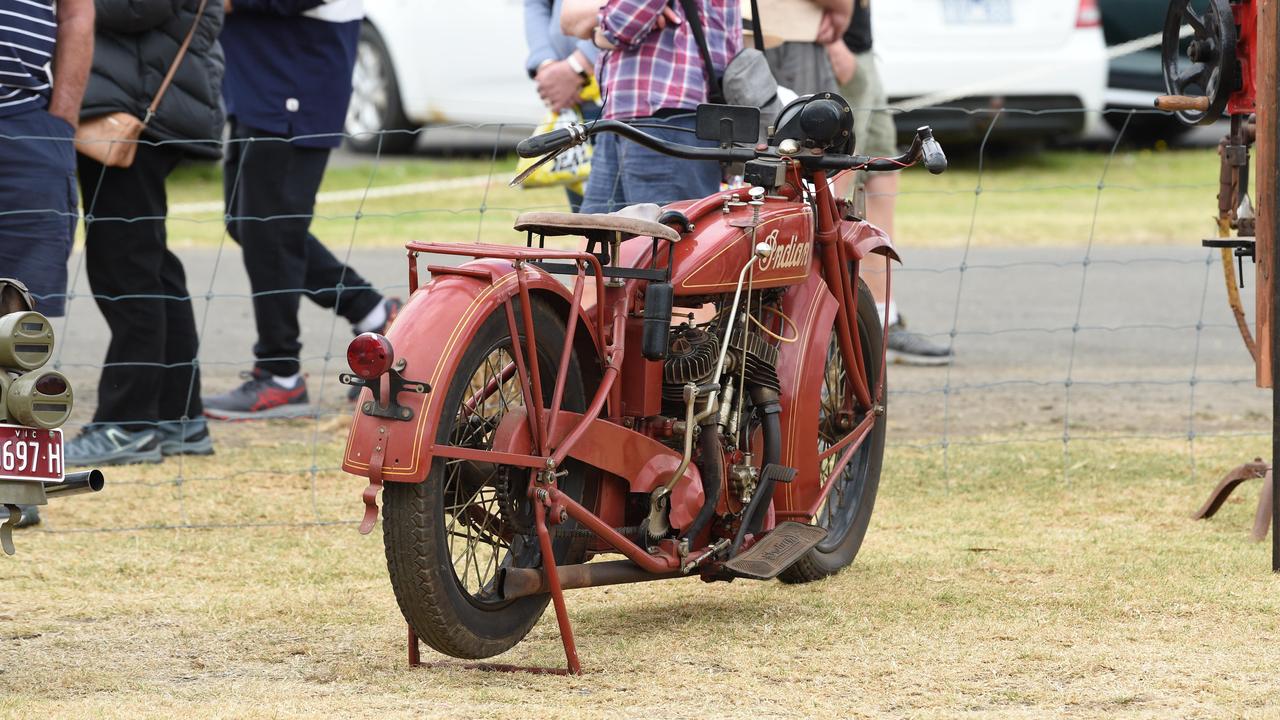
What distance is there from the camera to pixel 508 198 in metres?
14.3

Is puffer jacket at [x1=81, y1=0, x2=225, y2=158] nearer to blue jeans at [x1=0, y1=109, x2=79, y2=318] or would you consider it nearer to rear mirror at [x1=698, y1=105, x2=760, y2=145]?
blue jeans at [x1=0, y1=109, x2=79, y2=318]

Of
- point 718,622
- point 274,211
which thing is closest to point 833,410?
point 718,622

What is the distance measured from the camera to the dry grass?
400cm

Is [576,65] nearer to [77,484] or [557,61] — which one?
[557,61]

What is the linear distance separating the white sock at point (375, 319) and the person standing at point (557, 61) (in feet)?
2.94

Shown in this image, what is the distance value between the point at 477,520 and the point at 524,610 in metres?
0.23

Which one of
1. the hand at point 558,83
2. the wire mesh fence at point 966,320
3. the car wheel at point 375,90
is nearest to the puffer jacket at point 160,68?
the wire mesh fence at point 966,320

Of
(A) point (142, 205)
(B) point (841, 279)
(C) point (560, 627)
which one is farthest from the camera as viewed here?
(A) point (142, 205)

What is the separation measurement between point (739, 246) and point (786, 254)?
0.22m

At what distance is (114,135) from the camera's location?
640cm

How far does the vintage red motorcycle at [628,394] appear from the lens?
3961mm

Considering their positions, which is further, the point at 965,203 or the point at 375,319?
the point at 965,203

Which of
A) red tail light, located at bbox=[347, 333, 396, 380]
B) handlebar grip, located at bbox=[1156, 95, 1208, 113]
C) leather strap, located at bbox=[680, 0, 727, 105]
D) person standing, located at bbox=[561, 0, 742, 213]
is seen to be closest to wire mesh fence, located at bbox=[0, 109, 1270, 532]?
person standing, located at bbox=[561, 0, 742, 213]

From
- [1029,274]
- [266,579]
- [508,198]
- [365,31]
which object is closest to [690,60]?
[266,579]
